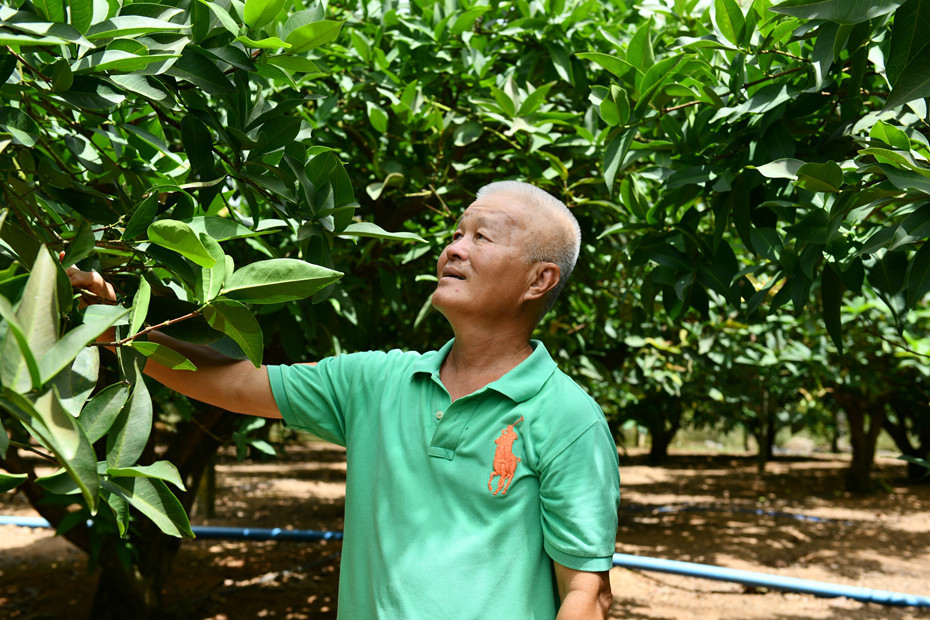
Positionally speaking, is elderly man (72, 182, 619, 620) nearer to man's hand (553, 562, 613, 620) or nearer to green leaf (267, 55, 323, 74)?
man's hand (553, 562, 613, 620)

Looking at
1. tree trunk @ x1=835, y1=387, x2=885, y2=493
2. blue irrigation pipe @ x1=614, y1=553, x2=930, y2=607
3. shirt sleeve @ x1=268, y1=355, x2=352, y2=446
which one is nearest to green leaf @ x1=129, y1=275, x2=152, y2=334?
shirt sleeve @ x1=268, y1=355, x2=352, y2=446

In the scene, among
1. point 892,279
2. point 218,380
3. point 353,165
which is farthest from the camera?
point 353,165

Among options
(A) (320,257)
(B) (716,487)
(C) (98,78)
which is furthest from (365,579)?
(B) (716,487)

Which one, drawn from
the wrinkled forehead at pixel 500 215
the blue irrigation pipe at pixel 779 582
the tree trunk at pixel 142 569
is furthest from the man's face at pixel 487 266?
the blue irrigation pipe at pixel 779 582

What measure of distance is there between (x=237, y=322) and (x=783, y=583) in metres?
5.62

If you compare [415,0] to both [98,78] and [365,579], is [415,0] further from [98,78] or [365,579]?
[365,579]

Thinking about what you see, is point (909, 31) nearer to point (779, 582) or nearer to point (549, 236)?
point (549, 236)

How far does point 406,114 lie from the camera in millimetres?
2561

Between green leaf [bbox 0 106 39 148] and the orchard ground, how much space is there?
385cm

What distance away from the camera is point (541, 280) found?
1546 mm

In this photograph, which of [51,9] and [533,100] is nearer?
[51,9]

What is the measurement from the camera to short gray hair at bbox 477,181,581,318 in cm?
155

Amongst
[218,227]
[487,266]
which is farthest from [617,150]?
[218,227]

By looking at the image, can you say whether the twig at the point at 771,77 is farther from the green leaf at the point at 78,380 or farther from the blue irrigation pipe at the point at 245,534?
the blue irrigation pipe at the point at 245,534
